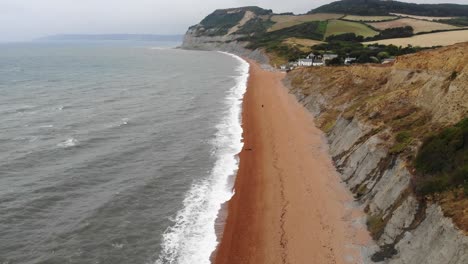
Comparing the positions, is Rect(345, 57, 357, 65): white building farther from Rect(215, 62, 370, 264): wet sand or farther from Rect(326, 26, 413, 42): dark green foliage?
Rect(215, 62, 370, 264): wet sand

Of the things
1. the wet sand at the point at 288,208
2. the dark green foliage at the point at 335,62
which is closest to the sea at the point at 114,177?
the wet sand at the point at 288,208

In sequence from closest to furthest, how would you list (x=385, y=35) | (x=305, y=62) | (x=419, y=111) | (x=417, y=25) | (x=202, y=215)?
1. (x=202, y=215)
2. (x=419, y=111)
3. (x=305, y=62)
4. (x=385, y=35)
5. (x=417, y=25)

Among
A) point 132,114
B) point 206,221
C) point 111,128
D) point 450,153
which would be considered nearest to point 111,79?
point 132,114

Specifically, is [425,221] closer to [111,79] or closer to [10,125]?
[10,125]

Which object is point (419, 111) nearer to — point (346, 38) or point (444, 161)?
point (444, 161)

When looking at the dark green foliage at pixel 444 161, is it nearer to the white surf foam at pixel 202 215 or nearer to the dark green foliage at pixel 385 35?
the white surf foam at pixel 202 215

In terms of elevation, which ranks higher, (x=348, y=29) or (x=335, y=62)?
(x=348, y=29)

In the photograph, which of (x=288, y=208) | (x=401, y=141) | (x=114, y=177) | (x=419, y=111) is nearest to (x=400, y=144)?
(x=401, y=141)
